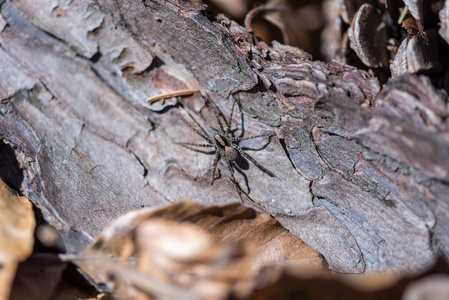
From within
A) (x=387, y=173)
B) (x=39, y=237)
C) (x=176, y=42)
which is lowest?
(x=39, y=237)

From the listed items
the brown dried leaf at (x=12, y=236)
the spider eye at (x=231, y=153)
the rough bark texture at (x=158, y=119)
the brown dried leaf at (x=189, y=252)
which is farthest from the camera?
the spider eye at (x=231, y=153)

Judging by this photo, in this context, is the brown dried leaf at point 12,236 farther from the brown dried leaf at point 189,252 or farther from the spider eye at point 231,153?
the spider eye at point 231,153

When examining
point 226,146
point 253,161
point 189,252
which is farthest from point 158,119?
point 189,252

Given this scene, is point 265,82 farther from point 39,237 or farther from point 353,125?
point 39,237

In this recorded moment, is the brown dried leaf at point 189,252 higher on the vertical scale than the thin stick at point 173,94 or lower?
lower

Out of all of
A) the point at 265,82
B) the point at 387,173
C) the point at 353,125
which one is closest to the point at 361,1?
the point at 265,82

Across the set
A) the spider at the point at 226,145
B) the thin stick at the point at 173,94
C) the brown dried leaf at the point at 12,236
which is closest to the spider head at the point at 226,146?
the spider at the point at 226,145

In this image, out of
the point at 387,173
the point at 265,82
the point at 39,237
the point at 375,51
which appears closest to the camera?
the point at 387,173
